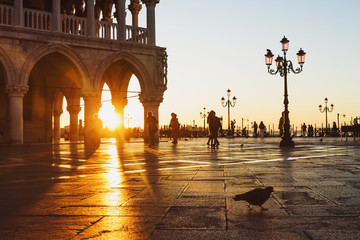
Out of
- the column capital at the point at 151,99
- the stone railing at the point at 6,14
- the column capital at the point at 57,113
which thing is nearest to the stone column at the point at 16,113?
the stone railing at the point at 6,14

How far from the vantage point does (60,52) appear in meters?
22.8

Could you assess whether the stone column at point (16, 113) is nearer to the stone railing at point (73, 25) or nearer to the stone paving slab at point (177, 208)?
the stone railing at point (73, 25)

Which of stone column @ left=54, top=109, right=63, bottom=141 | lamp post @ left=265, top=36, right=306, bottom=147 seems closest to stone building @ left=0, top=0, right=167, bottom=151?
stone column @ left=54, top=109, right=63, bottom=141

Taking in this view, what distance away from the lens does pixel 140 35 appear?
26.0 metres

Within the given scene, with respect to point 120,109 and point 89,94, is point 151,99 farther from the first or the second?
point 120,109

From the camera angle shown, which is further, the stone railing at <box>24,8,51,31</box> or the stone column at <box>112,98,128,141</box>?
the stone column at <box>112,98,128,141</box>

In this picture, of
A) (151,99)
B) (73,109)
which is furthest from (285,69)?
(73,109)

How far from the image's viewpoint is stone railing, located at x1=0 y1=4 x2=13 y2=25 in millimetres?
21586

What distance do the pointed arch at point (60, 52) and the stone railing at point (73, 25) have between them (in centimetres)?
119

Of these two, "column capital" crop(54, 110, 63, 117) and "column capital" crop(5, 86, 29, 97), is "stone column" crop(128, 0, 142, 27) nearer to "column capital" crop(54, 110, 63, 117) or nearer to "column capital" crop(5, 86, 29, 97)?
"column capital" crop(5, 86, 29, 97)

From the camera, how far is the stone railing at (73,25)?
23422 mm

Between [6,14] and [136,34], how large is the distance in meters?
7.71

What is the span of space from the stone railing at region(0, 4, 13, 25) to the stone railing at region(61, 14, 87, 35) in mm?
2862

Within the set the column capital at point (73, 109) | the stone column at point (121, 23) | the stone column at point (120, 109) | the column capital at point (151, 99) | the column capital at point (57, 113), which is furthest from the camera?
the column capital at point (57, 113)
